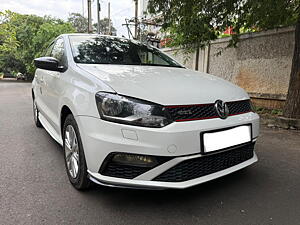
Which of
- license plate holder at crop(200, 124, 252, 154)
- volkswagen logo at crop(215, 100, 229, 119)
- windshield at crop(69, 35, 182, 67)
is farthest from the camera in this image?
windshield at crop(69, 35, 182, 67)

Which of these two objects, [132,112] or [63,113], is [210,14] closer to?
[63,113]

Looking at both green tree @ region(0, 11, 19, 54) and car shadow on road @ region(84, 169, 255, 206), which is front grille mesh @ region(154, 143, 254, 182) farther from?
green tree @ region(0, 11, 19, 54)

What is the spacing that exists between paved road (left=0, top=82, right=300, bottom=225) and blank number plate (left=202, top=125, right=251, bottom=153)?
502 mm

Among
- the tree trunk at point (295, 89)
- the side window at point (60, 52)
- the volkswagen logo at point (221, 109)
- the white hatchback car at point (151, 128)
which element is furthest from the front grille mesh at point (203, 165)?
the tree trunk at point (295, 89)

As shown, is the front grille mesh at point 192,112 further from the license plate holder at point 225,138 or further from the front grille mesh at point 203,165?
the front grille mesh at point 203,165

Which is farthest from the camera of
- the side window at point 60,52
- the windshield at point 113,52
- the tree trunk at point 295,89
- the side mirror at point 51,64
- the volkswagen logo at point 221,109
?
the tree trunk at point 295,89

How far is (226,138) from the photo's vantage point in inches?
73.6

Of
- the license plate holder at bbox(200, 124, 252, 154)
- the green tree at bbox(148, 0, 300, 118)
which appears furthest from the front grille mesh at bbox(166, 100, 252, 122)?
the green tree at bbox(148, 0, 300, 118)

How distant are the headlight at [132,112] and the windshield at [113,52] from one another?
882 mm

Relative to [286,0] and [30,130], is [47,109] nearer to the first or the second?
[30,130]

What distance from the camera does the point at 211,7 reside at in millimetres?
4695

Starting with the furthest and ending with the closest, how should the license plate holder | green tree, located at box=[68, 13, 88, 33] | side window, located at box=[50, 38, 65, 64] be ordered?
green tree, located at box=[68, 13, 88, 33] < side window, located at box=[50, 38, 65, 64] < the license plate holder

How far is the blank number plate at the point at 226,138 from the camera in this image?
176cm

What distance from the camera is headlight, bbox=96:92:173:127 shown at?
1664mm
